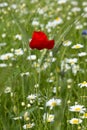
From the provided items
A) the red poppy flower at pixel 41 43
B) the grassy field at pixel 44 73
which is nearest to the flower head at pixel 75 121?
the grassy field at pixel 44 73

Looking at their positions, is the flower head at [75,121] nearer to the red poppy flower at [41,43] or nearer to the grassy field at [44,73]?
the grassy field at [44,73]

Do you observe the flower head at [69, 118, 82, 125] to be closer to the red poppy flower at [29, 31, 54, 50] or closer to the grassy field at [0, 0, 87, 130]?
the grassy field at [0, 0, 87, 130]

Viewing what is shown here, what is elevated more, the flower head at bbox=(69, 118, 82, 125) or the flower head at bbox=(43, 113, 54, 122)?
the flower head at bbox=(43, 113, 54, 122)

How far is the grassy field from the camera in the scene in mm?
1755

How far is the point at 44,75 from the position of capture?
2592 mm

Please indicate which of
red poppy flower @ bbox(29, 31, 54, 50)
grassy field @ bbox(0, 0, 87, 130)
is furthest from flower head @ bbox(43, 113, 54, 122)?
red poppy flower @ bbox(29, 31, 54, 50)

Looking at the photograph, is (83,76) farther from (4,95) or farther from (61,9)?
(61,9)

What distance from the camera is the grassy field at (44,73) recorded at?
175 centimetres

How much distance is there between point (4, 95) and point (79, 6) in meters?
2.52

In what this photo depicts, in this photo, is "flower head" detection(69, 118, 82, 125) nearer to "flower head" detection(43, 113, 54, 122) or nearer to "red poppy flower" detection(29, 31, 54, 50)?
"flower head" detection(43, 113, 54, 122)

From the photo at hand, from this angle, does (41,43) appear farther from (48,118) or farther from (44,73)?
(44,73)

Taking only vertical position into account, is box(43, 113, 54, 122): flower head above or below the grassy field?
below

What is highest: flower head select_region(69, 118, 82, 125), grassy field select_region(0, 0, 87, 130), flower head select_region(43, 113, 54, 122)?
grassy field select_region(0, 0, 87, 130)

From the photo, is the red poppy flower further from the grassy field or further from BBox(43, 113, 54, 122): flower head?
BBox(43, 113, 54, 122): flower head
